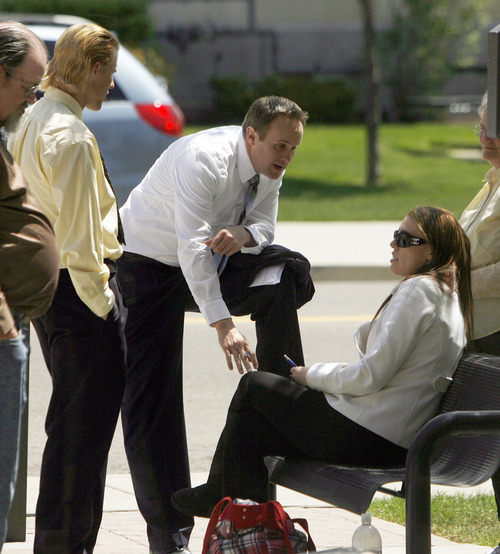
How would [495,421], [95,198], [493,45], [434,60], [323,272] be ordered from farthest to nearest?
1. [434,60]
2. [323,272]
3. [95,198]
4. [493,45]
5. [495,421]

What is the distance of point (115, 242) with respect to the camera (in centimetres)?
350

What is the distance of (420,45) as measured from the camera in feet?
103

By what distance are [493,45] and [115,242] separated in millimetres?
1315

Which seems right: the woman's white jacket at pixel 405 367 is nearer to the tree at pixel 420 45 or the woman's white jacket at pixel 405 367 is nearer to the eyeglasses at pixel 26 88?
the eyeglasses at pixel 26 88

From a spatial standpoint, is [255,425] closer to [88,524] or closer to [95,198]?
[88,524]

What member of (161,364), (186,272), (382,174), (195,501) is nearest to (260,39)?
(382,174)

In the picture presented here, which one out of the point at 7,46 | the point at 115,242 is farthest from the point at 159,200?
the point at 7,46

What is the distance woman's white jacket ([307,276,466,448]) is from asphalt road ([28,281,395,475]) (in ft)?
6.67

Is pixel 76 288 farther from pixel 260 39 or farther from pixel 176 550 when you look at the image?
pixel 260 39

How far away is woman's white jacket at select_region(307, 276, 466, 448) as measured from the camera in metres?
3.40

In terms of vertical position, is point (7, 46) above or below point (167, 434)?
above

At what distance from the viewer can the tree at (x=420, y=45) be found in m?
31.1

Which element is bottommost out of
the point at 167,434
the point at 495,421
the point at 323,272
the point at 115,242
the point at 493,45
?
the point at 323,272

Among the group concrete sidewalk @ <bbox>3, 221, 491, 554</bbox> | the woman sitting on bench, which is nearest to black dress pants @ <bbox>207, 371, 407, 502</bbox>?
the woman sitting on bench
